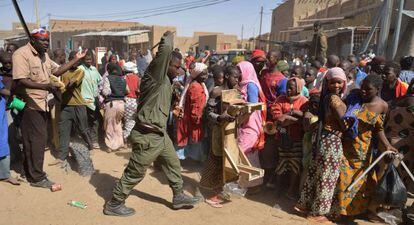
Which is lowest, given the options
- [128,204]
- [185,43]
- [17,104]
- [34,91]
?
[128,204]

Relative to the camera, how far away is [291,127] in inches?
167

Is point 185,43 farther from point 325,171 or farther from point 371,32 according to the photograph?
point 325,171

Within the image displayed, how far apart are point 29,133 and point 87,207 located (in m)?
1.27

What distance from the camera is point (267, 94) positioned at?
16.6 feet

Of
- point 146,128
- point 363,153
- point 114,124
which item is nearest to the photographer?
point 363,153

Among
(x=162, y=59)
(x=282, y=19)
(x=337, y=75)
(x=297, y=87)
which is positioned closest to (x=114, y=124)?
(x=162, y=59)

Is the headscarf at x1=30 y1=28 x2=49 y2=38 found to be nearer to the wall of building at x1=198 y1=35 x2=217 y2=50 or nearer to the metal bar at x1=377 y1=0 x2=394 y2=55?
the metal bar at x1=377 y1=0 x2=394 y2=55

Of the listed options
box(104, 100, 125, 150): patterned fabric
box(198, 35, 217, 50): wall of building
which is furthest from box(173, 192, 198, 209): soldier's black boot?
box(198, 35, 217, 50): wall of building

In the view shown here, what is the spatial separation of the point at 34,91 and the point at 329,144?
3.58 m

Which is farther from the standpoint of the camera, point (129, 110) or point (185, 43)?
point (185, 43)

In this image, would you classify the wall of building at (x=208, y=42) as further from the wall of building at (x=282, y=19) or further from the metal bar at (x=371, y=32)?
the metal bar at (x=371, y=32)

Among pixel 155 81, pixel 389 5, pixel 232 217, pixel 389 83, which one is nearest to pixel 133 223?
pixel 232 217

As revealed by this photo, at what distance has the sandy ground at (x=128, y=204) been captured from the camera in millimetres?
3809

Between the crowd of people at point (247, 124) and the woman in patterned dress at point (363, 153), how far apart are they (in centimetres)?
1
